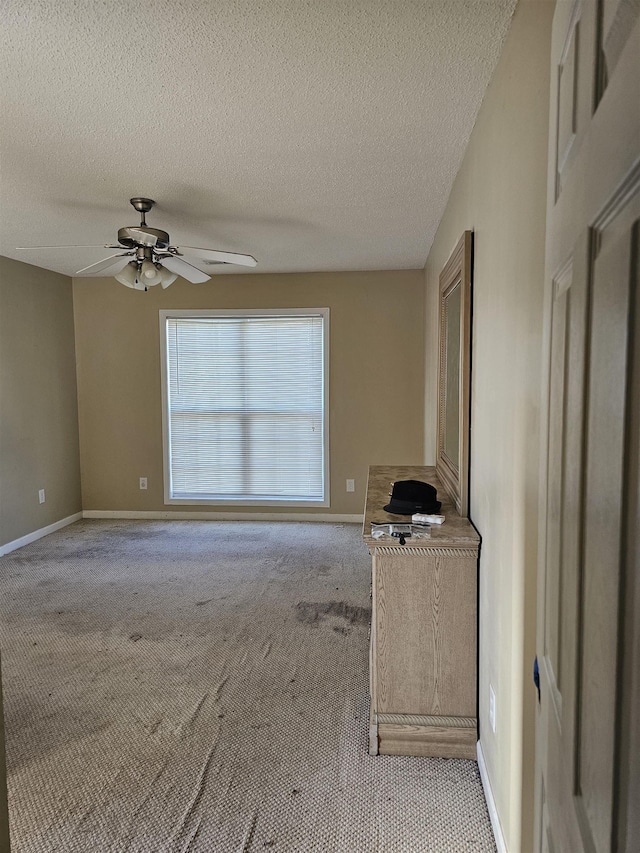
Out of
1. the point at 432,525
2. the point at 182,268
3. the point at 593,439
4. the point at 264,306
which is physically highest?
the point at 264,306

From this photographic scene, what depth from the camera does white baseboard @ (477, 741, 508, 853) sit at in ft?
5.07

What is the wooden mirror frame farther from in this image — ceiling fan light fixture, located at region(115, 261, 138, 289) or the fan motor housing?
ceiling fan light fixture, located at region(115, 261, 138, 289)

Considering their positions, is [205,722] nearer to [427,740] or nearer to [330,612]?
[427,740]

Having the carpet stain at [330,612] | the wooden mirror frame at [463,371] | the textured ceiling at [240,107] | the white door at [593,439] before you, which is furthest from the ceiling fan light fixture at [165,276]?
the white door at [593,439]

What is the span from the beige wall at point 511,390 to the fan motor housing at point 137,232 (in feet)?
5.47

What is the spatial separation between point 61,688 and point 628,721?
2.63 metres

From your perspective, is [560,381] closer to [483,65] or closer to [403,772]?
[483,65]

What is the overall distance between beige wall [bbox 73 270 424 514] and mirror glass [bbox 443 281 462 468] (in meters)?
1.95

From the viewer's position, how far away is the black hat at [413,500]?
227 cm

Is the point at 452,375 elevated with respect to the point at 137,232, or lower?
lower

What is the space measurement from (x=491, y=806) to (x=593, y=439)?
164 centimetres

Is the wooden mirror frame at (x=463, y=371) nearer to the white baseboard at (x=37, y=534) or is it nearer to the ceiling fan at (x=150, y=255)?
the ceiling fan at (x=150, y=255)

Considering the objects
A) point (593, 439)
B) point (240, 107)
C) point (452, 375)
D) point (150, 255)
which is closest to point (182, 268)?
point (150, 255)

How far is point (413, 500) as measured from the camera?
2.30 meters
